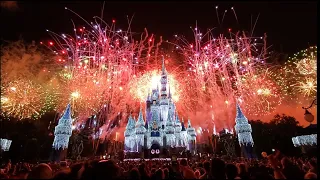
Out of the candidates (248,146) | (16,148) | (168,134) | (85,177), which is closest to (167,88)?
(168,134)

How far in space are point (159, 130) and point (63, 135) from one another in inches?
1423

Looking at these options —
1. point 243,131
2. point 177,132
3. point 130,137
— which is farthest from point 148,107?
point 243,131

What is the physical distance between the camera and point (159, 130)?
66500 millimetres

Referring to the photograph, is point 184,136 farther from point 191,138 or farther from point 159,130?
point 159,130

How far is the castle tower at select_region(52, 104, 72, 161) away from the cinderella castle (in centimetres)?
3090

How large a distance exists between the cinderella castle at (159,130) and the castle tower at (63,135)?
30.9 m

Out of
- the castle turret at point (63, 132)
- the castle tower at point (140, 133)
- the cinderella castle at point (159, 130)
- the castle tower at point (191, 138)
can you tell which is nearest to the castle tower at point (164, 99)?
the cinderella castle at point (159, 130)

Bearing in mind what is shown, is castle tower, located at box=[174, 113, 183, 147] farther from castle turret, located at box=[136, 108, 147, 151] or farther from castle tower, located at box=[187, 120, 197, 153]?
castle turret, located at box=[136, 108, 147, 151]

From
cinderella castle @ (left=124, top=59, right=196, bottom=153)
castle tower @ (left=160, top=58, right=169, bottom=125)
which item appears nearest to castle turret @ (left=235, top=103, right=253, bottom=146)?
cinderella castle @ (left=124, top=59, right=196, bottom=153)

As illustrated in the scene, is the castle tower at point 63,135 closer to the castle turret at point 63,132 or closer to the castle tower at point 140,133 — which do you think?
the castle turret at point 63,132

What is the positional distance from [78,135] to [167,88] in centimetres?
4778

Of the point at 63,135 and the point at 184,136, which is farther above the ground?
the point at 184,136

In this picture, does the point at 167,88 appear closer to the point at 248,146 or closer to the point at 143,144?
the point at 143,144

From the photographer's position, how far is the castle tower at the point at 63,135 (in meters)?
33.0
